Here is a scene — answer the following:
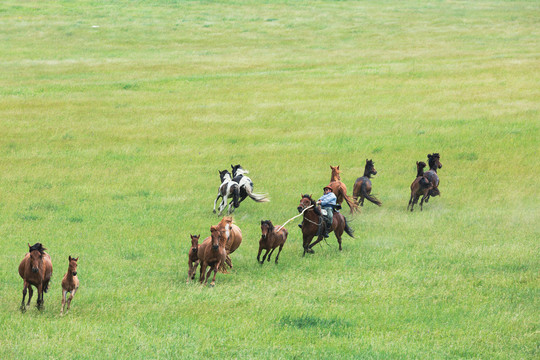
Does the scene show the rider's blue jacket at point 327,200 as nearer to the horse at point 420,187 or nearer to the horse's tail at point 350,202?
the horse's tail at point 350,202

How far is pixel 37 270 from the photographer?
12.7m

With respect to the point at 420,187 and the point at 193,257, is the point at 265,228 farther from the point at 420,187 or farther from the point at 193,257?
the point at 420,187

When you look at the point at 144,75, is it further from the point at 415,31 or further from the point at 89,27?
the point at 415,31

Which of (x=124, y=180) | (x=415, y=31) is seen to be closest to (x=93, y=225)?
(x=124, y=180)

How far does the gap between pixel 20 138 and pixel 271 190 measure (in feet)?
49.6

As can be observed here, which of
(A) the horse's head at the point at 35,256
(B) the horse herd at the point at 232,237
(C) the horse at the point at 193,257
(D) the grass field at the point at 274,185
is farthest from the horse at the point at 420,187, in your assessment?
(A) the horse's head at the point at 35,256

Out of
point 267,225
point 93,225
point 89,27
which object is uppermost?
point 89,27

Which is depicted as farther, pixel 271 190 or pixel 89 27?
pixel 89 27

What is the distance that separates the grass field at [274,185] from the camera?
1252 centimetres

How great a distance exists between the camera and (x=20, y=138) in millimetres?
33500

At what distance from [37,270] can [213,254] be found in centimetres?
391

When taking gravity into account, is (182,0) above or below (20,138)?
above

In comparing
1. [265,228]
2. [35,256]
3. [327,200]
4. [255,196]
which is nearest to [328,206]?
[327,200]

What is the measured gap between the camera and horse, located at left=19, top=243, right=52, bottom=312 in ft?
41.6
